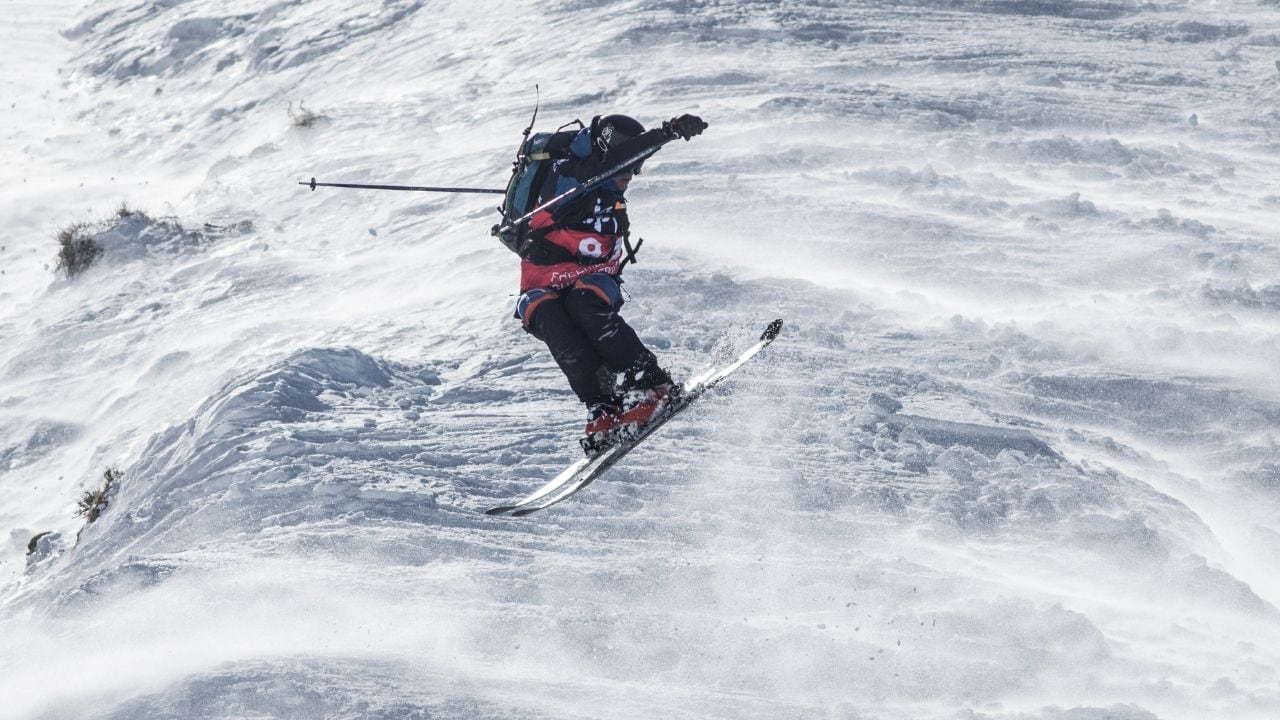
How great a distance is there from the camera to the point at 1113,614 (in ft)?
20.3

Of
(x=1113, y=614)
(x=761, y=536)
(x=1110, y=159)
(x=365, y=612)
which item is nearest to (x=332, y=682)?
(x=365, y=612)

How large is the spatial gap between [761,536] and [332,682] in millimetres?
2621

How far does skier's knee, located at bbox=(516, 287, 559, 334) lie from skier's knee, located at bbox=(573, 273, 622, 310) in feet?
0.54

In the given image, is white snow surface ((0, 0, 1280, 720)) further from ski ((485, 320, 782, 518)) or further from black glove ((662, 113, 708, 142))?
black glove ((662, 113, 708, 142))

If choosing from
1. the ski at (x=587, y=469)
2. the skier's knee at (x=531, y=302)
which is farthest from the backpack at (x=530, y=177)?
the ski at (x=587, y=469)

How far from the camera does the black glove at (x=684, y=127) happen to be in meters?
6.68

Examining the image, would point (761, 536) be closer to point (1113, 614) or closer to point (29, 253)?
point (1113, 614)

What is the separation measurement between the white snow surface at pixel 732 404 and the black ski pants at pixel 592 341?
84 centimetres

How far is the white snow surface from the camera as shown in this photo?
598 centimetres

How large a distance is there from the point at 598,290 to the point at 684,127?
110 centimetres

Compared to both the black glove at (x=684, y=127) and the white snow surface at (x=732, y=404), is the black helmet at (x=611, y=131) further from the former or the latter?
the white snow surface at (x=732, y=404)

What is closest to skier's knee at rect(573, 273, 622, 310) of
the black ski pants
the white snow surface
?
the black ski pants

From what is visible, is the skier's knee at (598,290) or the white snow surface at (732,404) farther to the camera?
the skier's knee at (598,290)

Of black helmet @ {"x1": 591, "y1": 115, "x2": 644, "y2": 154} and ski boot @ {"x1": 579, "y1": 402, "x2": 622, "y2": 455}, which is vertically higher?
black helmet @ {"x1": 591, "y1": 115, "x2": 644, "y2": 154}
